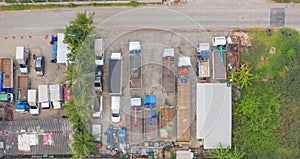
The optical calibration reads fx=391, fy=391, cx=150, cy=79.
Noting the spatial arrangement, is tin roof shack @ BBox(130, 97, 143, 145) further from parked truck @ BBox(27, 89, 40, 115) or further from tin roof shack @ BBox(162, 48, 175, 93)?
parked truck @ BBox(27, 89, 40, 115)

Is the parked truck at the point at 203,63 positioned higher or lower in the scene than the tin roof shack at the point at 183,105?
higher

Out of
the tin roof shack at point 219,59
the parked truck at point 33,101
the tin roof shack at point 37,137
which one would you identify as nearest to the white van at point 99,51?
the tin roof shack at point 37,137

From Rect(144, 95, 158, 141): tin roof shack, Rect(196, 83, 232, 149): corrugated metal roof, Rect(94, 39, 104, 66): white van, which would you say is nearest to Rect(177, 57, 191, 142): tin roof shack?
Rect(196, 83, 232, 149): corrugated metal roof

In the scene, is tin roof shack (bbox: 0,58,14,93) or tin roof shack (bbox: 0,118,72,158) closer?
tin roof shack (bbox: 0,118,72,158)

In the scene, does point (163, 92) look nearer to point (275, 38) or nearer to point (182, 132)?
point (182, 132)

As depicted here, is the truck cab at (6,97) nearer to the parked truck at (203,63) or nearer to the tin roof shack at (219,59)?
the parked truck at (203,63)

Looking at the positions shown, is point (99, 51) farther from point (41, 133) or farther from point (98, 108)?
point (41, 133)

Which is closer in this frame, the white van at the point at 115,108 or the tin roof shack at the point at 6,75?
the white van at the point at 115,108
